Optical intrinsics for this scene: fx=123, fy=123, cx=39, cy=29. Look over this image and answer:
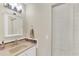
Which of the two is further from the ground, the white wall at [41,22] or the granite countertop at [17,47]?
the white wall at [41,22]

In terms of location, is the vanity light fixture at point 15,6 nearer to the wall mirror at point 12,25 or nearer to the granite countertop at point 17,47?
the wall mirror at point 12,25

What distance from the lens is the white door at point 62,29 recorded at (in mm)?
1291

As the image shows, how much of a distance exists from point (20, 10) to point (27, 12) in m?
0.08

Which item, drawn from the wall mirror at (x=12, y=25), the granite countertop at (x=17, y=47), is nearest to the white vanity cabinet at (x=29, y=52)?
the granite countertop at (x=17, y=47)

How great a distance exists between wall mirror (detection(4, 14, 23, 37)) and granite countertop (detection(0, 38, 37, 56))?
9 centimetres

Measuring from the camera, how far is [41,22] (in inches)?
51.5

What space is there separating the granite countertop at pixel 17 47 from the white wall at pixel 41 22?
0.31ft

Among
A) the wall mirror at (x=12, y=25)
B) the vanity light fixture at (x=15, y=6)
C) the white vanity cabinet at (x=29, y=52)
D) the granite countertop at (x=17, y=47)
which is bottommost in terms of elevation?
the white vanity cabinet at (x=29, y=52)

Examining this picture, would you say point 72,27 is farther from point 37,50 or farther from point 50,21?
point 37,50

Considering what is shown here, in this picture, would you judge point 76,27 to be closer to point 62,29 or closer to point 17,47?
point 62,29

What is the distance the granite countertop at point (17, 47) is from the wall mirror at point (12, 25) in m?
0.09

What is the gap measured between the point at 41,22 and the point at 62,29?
236 mm

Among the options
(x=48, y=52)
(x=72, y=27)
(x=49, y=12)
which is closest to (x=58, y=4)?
(x=49, y=12)

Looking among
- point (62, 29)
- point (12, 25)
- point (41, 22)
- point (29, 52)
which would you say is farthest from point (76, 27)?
point (12, 25)
